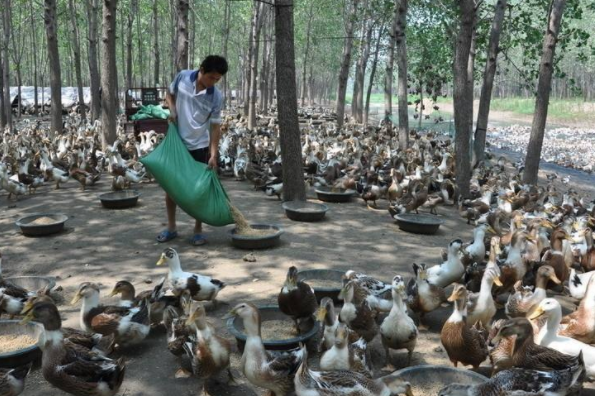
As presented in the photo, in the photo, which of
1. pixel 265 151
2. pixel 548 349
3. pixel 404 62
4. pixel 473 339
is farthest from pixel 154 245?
pixel 404 62

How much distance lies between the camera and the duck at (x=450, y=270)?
6113 mm

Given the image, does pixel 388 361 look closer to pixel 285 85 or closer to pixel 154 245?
pixel 154 245

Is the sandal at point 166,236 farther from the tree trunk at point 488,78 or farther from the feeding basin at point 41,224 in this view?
the tree trunk at point 488,78

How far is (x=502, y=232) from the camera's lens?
31.1 ft

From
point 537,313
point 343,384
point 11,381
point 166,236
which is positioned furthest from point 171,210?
point 537,313

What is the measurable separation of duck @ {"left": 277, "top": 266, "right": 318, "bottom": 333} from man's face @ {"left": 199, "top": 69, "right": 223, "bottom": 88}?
124 inches

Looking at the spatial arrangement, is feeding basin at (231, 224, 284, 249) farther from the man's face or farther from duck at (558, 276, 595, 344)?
duck at (558, 276, 595, 344)

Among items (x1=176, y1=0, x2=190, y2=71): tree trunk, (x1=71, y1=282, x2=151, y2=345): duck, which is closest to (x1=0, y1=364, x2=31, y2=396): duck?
(x1=71, y1=282, x2=151, y2=345): duck

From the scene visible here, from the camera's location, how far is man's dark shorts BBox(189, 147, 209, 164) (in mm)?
7598

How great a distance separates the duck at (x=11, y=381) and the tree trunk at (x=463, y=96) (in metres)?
9.32

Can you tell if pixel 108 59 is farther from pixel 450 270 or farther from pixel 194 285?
pixel 450 270

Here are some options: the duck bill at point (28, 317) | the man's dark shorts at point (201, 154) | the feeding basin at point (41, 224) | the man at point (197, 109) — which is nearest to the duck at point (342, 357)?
the duck bill at point (28, 317)

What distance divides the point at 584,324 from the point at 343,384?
8.61 ft

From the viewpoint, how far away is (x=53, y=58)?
16.4m
